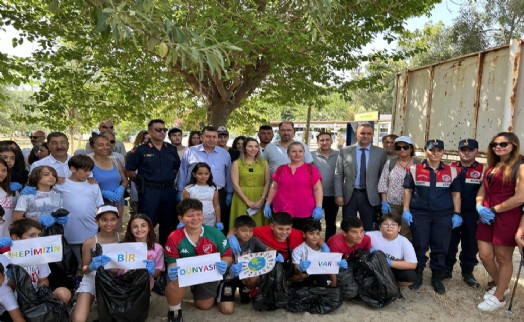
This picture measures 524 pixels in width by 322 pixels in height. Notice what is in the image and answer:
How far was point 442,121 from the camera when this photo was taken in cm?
584

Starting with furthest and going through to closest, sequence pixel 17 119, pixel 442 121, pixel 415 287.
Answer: pixel 17 119 → pixel 442 121 → pixel 415 287

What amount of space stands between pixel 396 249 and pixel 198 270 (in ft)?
7.17

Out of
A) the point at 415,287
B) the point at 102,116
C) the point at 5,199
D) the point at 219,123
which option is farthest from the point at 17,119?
the point at 415,287

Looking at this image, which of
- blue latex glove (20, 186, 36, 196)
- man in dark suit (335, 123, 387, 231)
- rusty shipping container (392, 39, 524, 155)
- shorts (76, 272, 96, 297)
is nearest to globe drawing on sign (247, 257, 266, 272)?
shorts (76, 272, 96, 297)

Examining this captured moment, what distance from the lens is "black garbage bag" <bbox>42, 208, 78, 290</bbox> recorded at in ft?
11.2

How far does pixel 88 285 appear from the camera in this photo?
319cm

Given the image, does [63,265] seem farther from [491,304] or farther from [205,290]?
[491,304]

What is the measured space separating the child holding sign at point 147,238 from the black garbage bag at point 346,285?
70.9 inches

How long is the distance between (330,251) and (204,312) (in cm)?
146

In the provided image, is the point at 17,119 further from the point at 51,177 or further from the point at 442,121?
the point at 442,121

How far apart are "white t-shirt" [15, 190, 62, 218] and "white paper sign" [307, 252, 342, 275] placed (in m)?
2.53

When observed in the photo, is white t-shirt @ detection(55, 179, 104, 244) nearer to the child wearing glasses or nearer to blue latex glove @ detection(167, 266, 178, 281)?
blue latex glove @ detection(167, 266, 178, 281)

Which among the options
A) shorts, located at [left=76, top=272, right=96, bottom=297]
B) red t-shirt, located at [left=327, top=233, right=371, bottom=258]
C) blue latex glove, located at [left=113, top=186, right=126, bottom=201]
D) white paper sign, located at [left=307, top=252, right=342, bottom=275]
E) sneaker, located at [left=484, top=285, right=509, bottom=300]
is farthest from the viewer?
blue latex glove, located at [left=113, top=186, right=126, bottom=201]

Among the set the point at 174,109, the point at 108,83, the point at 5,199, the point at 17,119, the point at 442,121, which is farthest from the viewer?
the point at 174,109
